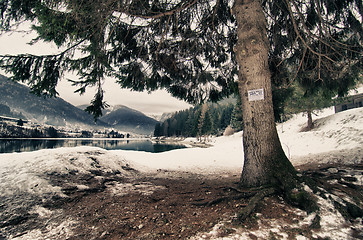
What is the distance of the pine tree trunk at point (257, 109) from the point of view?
3016 mm

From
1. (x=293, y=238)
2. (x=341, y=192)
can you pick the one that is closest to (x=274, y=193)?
(x=293, y=238)

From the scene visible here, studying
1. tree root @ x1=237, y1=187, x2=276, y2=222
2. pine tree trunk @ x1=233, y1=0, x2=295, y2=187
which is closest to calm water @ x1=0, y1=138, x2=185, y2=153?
pine tree trunk @ x1=233, y1=0, x2=295, y2=187

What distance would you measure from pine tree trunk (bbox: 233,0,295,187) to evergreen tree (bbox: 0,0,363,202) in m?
0.02

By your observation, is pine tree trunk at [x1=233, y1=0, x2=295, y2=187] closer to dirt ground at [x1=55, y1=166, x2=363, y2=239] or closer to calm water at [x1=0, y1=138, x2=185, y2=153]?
dirt ground at [x1=55, y1=166, x2=363, y2=239]

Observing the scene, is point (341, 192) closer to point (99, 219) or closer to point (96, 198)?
point (99, 219)

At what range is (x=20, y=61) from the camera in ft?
14.1

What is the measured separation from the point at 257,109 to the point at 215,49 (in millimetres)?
3606

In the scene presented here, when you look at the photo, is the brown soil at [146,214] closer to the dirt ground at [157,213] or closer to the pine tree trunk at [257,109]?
the dirt ground at [157,213]

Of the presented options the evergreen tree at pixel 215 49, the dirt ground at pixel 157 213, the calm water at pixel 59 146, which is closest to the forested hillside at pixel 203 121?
the calm water at pixel 59 146

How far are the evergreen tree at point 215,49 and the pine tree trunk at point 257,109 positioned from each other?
2 cm

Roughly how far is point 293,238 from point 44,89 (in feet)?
19.8

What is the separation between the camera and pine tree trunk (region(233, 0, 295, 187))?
9.89 ft

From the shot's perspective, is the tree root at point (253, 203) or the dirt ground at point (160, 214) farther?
the tree root at point (253, 203)

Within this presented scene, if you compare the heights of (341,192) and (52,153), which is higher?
(52,153)
